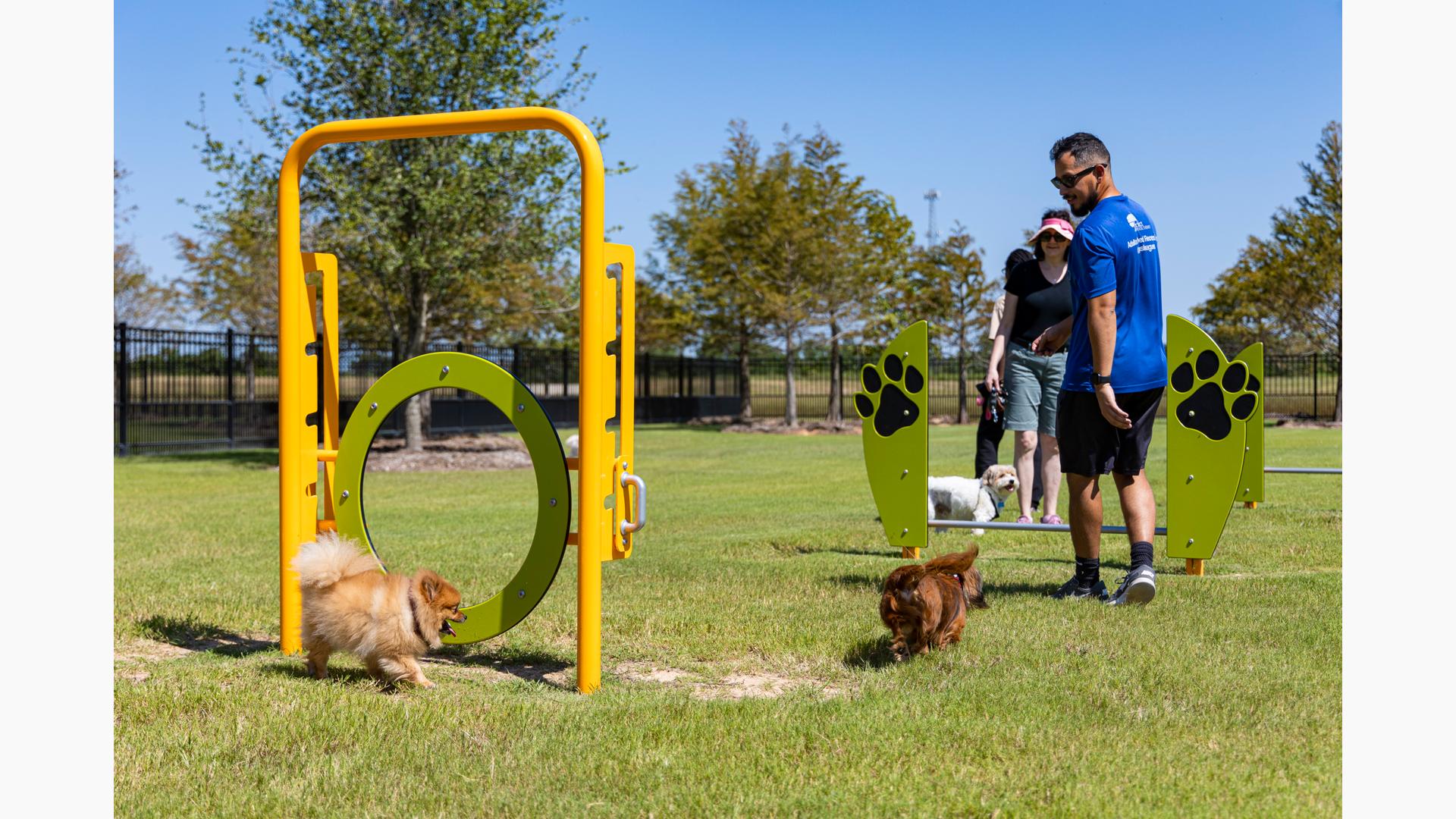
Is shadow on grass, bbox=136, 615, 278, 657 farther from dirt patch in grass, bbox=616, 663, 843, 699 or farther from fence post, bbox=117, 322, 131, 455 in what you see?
fence post, bbox=117, 322, 131, 455

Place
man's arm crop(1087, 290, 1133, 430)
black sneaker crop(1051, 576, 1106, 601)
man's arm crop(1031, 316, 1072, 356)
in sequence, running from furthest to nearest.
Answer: man's arm crop(1031, 316, 1072, 356)
black sneaker crop(1051, 576, 1106, 601)
man's arm crop(1087, 290, 1133, 430)

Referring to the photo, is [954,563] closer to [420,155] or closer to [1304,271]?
[420,155]

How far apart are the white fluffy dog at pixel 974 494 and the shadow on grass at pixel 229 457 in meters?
12.6

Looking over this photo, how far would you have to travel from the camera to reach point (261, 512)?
37.6 ft

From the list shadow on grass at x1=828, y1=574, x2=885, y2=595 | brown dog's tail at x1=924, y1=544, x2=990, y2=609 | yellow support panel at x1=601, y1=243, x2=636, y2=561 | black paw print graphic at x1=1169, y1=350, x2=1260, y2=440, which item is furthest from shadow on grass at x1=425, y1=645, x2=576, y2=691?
black paw print graphic at x1=1169, y1=350, x2=1260, y2=440

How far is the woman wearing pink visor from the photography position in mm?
7582

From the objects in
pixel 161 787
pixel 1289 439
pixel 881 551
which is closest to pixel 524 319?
pixel 1289 439

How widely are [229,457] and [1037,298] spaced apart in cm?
1701

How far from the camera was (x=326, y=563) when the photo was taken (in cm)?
445

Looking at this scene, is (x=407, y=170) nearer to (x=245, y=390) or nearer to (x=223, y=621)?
(x=245, y=390)

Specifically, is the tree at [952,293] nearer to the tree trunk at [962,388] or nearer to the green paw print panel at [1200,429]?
the tree trunk at [962,388]

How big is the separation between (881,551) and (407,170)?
40.0 ft

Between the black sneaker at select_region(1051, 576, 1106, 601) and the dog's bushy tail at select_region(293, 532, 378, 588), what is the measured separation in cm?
330

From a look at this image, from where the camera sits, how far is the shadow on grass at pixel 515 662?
4754 mm
